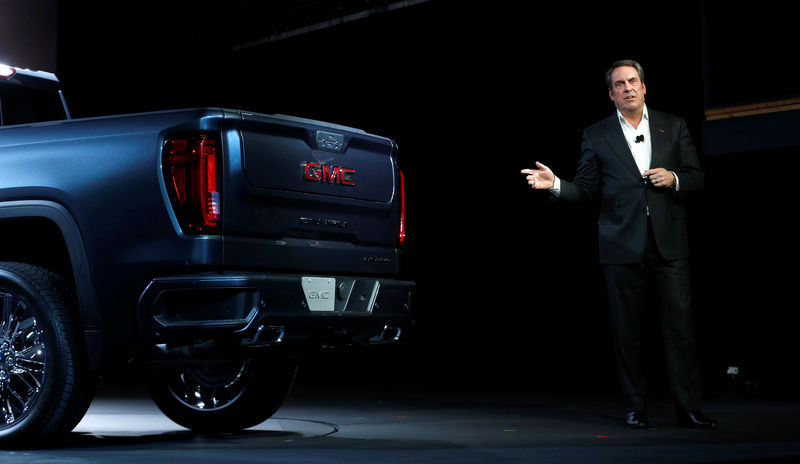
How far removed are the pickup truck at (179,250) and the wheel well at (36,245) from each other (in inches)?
0.4

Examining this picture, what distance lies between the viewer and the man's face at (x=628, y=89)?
7910 mm

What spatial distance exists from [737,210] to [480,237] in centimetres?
415

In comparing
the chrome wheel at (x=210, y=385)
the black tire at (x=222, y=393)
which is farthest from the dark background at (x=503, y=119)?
the chrome wheel at (x=210, y=385)

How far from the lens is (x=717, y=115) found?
40.2 feet

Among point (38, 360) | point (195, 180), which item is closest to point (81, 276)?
point (38, 360)

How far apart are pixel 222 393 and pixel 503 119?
8.53m

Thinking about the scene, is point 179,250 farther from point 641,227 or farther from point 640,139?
point 640,139

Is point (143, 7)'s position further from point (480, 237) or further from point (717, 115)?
point (717, 115)

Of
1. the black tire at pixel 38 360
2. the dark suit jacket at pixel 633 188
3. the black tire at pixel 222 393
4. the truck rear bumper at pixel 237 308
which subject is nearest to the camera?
the truck rear bumper at pixel 237 308

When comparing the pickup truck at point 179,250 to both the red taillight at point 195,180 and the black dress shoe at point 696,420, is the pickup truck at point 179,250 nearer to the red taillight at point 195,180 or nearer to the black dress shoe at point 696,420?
the red taillight at point 195,180

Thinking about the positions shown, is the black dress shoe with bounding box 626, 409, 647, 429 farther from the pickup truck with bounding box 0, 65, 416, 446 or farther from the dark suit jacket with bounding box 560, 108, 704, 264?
the pickup truck with bounding box 0, 65, 416, 446

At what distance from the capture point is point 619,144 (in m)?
7.94

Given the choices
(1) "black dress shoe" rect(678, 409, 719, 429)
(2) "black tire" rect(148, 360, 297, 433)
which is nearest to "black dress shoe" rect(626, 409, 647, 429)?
(1) "black dress shoe" rect(678, 409, 719, 429)

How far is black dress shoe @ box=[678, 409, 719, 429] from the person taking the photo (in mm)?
7684
